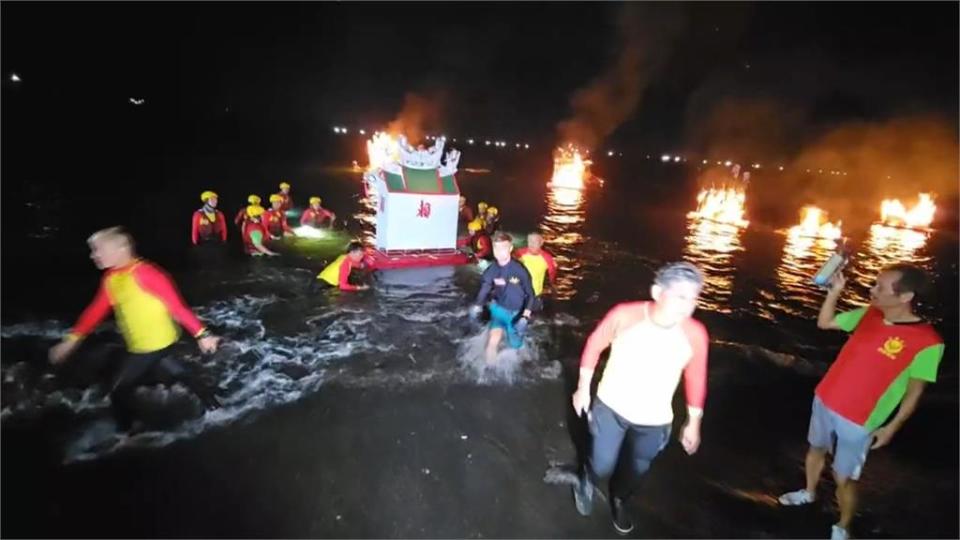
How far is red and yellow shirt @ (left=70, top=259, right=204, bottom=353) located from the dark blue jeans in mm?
3568

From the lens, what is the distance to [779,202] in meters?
34.9

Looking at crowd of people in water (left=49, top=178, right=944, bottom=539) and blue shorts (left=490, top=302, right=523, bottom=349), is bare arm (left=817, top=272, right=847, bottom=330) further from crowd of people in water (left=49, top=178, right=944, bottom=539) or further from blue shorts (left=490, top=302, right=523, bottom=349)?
blue shorts (left=490, top=302, right=523, bottom=349)

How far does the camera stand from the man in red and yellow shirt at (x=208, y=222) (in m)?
11.5

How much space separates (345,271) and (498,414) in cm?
477

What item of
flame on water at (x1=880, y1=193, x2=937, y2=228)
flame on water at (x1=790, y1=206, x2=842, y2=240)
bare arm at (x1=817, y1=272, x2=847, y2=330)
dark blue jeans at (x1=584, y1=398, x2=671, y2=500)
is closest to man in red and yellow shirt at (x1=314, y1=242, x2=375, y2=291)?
dark blue jeans at (x1=584, y1=398, x2=671, y2=500)

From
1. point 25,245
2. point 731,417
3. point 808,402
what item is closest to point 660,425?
point 731,417

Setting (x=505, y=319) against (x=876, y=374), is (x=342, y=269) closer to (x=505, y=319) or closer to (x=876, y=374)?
(x=505, y=319)

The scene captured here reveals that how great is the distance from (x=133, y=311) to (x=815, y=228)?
26.6 meters

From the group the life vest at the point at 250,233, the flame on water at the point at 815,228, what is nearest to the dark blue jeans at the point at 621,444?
the life vest at the point at 250,233

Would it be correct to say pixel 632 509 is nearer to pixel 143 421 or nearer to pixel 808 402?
pixel 808 402

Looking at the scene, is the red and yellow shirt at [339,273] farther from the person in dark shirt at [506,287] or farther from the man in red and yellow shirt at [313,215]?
the man in red and yellow shirt at [313,215]

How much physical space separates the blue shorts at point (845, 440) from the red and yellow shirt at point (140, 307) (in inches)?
212

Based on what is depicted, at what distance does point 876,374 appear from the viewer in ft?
11.6

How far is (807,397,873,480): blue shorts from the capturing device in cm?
368
